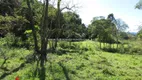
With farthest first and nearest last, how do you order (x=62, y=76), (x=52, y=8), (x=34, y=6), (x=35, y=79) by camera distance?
1. (x=52, y=8)
2. (x=34, y=6)
3. (x=62, y=76)
4. (x=35, y=79)

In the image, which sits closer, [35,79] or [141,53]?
[35,79]

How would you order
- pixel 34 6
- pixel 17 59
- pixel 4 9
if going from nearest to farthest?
pixel 17 59
pixel 34 6
pixel 4 9

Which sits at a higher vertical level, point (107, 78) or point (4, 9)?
point (4, 9)

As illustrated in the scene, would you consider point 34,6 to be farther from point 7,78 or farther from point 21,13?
point 7,78

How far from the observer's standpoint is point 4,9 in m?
27.6

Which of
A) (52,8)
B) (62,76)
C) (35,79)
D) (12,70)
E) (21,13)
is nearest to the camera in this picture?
(35,79)

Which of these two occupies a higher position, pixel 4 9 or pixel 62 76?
pixel 4 9

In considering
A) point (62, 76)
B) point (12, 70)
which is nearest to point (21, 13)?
point (12, 70)

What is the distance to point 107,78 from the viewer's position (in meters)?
13.8

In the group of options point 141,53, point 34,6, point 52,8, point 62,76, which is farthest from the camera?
point 141,53

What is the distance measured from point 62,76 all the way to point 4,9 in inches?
685

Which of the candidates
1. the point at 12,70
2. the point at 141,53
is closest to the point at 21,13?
the point at 12,70

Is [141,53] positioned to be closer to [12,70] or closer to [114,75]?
[114,75]

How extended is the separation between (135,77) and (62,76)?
17.5ft
